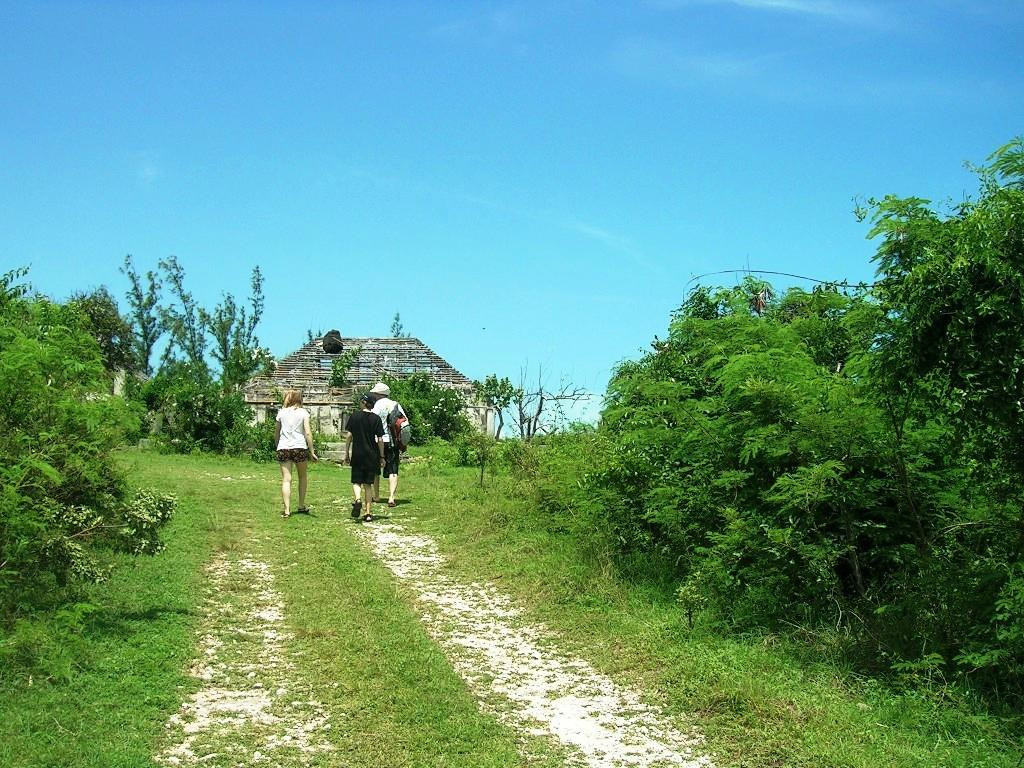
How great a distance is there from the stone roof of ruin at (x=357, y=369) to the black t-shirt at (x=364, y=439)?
19374mm

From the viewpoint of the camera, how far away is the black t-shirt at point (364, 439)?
15.1 meters

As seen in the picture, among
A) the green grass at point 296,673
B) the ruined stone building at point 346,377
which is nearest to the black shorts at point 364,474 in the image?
the green grass at point 296,673

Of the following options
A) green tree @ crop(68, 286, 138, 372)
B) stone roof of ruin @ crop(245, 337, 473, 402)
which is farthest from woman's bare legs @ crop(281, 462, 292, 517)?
green tree @ crop(68, 286, 138, 372)

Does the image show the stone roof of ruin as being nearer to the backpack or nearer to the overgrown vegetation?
the backpack

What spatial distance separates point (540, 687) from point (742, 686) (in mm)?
1418

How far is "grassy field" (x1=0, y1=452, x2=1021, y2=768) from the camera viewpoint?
18.9 ft

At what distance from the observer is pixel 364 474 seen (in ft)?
48.9

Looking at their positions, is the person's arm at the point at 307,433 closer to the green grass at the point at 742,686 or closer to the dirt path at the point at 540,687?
the green grass at the point at 742,686

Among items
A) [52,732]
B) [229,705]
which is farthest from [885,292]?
[52,732]

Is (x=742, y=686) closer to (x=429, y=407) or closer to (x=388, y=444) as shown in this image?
(x=388, y=444)

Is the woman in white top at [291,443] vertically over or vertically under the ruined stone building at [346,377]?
under

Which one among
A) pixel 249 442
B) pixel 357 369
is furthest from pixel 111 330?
pixel 249 442

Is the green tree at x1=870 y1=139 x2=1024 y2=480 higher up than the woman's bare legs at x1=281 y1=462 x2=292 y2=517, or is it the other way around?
the green tree at x1=870 y1=139 x2=1024 y2=480

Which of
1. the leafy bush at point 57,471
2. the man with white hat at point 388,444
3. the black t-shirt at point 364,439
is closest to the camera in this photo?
the leafy bush at point 57,471
